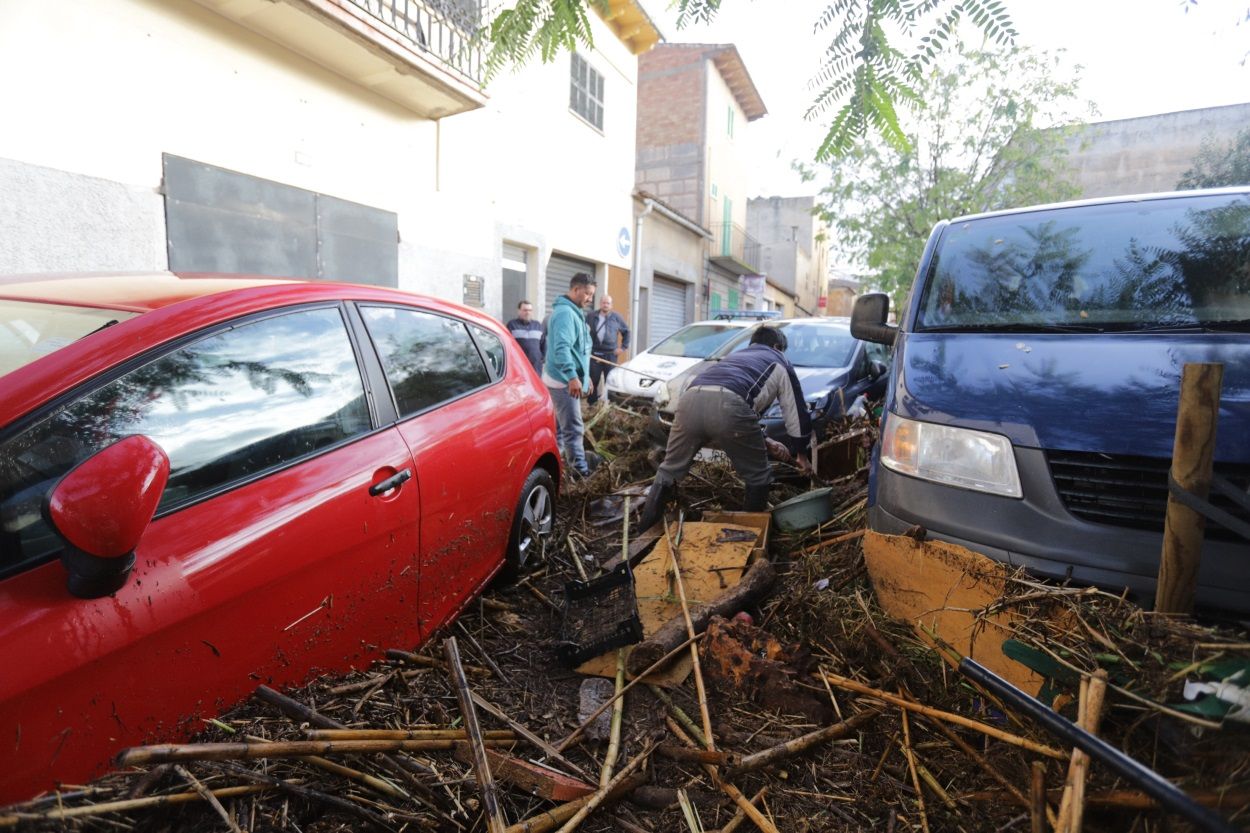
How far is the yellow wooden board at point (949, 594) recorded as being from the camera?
2279 millimetres

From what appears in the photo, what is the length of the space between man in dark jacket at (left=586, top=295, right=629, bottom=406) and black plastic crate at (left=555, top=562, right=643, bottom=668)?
5.47 m

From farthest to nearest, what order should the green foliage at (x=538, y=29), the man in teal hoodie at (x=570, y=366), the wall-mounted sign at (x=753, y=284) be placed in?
the wall-mounted sign at (x=753, y=284) < the man in teal hoodie at (x=570, y=366) < the green foliage at (x=538, y=29)

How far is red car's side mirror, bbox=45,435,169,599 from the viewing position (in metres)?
1.32

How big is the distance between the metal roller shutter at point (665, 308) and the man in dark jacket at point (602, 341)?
7200 millimetres

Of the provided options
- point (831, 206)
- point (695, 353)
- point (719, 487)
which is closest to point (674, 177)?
point (831, 206)

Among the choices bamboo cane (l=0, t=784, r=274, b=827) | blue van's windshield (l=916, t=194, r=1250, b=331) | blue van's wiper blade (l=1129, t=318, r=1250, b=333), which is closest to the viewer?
bamboo cane (l=0, t=784, r=274, b=827)

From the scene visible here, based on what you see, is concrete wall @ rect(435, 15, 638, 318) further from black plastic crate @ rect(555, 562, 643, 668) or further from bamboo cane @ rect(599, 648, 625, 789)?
bamboo cane @ rect(599, 648, 625, 789)

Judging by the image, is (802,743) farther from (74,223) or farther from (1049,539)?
(74,223)

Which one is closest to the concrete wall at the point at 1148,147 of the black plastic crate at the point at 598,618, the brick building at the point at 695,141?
the brick building at the point at 695,141

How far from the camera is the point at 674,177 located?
20969 mm

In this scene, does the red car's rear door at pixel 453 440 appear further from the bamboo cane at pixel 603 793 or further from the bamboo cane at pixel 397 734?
the bamboo cane at pixel 603 793

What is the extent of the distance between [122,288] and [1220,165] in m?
24.2

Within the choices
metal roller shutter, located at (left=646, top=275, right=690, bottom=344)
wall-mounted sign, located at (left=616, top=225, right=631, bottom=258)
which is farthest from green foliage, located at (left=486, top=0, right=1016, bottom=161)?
metal roller shutter, located at (left=646, top=275, right=690, bottom=344)

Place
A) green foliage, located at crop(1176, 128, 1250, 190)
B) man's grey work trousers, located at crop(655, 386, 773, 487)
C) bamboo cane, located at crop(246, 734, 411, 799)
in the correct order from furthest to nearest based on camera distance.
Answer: green foliage, located at crop(1176, 128, 1250, 190), man's grey work trousers, located at crop(655, 386, 773, 487), bamboo cane, located at crop(246, 734, 411, 799)
